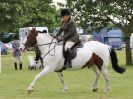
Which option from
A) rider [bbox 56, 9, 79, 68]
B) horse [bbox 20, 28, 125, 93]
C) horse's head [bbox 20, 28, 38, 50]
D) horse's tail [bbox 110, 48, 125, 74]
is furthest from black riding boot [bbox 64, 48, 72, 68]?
horse's tail [bbox 110, 48, 125, 74]

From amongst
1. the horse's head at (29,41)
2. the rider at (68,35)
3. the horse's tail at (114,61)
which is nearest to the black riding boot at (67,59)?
the rider at (68,35)

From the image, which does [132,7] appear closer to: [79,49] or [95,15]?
[95,15]

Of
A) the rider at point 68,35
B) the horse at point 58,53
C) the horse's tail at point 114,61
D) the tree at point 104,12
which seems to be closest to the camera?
the horse at point 58,53

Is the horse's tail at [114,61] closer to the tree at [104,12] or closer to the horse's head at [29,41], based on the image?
the horse's head at [29,41]

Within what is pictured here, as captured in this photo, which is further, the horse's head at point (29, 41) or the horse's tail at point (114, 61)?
the horse's tail at point (114, 61)

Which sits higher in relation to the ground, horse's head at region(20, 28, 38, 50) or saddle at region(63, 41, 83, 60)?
horse's head at region(20, 28, 38, 50)

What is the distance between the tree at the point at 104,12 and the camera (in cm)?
3569

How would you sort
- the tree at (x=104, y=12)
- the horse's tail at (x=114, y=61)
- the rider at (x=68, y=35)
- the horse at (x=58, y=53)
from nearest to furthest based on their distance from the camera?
the horse at (x=58, y=53) → the rider at (x=68, y=35) → the horse's tail at (x=114, y=61) → the tree at (x=104, y=12)

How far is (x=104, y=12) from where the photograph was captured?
35812mm

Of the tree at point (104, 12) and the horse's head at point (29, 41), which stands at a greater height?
the horse's head at point (29, 41)

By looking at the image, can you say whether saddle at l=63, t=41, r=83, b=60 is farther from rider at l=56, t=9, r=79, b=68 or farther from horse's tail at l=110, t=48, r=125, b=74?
horse's tail at l=110, t=48, r=125, b=74

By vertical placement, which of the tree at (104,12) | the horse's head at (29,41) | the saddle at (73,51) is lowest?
the tree at (104,12)

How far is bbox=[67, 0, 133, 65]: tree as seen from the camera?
117ft

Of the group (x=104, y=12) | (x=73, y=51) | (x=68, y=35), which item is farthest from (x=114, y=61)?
(x=104, y=12)
